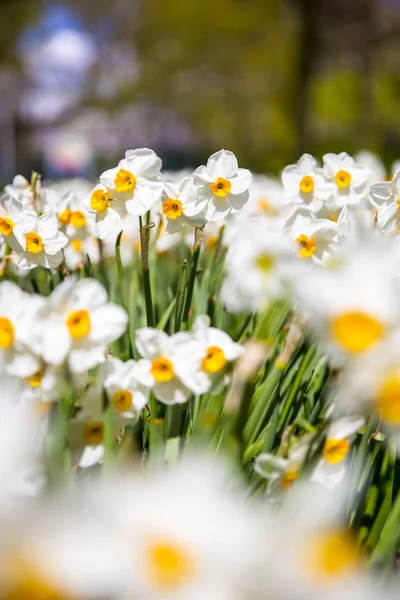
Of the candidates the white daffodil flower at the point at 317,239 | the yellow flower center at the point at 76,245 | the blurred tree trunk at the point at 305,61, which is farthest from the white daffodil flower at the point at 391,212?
the blurred tree trunk at the point at 305,61

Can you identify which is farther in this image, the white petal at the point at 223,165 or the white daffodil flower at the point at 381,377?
the white petal at the point at 223,165

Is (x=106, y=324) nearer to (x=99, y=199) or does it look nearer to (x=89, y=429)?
(x=89, y=429)

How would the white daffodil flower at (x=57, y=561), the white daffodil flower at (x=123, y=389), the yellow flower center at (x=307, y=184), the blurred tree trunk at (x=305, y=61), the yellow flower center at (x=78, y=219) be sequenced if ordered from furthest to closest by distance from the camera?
the blurred tree trunk at (x=305, y=61) < the yellow flower center at (x=78, y=219) < the yellow flower center at (x=307, y=184) < the white daffodil flower at (x=123, y=389) < the white daffodil flower at (x=57, y=561)

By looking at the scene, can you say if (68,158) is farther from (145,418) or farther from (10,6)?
(145,418)

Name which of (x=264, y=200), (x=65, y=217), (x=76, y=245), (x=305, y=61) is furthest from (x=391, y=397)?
(x=305, y=61)

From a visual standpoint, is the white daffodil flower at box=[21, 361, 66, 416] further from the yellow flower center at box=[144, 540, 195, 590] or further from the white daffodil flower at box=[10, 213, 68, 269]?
the white daffodil flower at box=[10, 213, 68, 269]

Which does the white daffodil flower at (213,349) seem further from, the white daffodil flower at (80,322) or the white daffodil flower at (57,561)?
the white daffodil flower at (57,561)

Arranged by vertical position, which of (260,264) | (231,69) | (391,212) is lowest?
(231,69)
